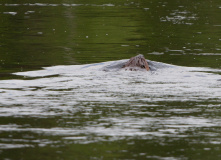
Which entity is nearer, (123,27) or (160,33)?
(160,33)

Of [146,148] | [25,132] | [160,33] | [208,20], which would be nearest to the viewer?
[146,148]

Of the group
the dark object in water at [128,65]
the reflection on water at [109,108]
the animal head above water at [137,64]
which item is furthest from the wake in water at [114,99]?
the animal head above water at [137,64]

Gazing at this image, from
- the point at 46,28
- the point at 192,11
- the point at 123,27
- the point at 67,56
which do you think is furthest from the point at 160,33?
the point at 192,11

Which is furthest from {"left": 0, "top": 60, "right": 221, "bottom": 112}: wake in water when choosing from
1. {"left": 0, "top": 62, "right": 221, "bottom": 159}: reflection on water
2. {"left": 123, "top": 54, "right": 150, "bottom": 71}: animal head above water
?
{"left": 123, "top": 54, "right": 150, "bottom": 71}: animal head above water

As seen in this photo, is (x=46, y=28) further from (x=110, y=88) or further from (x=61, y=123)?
(x=61, y=123)

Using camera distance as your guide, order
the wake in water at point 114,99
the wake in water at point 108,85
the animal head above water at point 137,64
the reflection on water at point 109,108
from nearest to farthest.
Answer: the reflection on water at point 109,108
the wake in water at point 114,99
the wake in water at point 108,85
the animal head above water at point 137,64

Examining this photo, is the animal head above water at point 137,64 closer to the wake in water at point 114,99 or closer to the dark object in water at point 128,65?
the dark object in water at point 128,65

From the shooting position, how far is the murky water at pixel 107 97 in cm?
890

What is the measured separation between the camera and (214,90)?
43.7 feet

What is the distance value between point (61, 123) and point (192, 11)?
32.6m

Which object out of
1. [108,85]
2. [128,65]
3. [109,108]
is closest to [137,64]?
[128,65]

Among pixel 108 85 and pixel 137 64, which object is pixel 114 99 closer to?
pixel 108 85

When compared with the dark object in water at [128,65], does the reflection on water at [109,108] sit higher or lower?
higher

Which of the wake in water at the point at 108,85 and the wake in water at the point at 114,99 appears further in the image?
the wake in water at the point at 108,85
